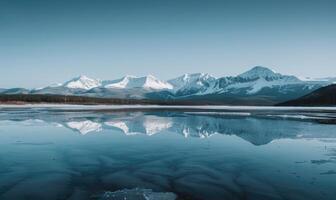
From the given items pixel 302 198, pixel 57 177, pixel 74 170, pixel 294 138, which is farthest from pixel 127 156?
pixel 294 138

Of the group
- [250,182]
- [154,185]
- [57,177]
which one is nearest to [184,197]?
[154,185]

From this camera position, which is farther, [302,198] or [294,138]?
[294,138]

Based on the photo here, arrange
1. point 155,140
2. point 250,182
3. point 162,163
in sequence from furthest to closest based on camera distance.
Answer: point 155,140 → point 162,163 → point 250,182

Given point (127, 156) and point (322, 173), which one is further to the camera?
point (127, 156)

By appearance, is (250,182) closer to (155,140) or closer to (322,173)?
(322,173)

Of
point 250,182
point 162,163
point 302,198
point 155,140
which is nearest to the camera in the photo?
point 302,198

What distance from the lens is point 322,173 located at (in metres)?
18.0

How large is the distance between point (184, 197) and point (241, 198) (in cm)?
208

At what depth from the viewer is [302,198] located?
13523 mm

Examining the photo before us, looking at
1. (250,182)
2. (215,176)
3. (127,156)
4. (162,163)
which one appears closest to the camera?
(250,182)

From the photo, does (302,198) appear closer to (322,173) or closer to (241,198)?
(241,198)

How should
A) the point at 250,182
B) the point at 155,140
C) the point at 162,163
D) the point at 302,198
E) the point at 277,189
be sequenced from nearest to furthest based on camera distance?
1. the point at 302,198
2. the point at 277,189
3. the point at 250,182
4. the point at 162,163
5. the point at 155,140

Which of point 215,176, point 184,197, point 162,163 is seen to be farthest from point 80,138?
point 184,197

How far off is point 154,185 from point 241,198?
12.0 feet
